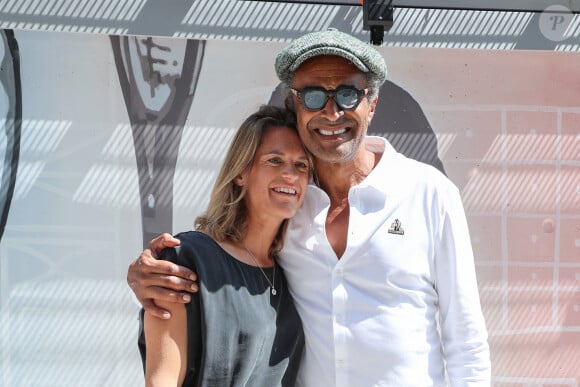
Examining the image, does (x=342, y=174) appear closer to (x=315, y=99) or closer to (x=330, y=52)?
(x=315, y=99)

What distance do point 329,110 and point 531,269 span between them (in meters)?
2.12

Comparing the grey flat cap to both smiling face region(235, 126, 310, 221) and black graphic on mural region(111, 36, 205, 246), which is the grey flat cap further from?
black graphic on mural region(111, 36, 205, 246)

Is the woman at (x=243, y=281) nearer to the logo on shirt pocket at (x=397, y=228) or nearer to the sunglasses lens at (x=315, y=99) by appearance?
the sunglasses lens at (x=315, y=99)

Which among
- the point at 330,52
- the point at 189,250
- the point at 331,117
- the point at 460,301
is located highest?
the point at 330,52

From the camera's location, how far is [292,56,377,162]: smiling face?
86.4 inches

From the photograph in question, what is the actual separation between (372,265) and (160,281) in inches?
25.1

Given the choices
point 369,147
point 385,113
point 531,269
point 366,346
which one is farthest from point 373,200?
point 531,269

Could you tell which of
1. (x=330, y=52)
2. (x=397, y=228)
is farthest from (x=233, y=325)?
(x=330, y=52)

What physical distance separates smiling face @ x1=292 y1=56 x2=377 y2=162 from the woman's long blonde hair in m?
0.10

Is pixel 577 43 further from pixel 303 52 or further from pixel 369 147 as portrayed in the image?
pixel 303 52

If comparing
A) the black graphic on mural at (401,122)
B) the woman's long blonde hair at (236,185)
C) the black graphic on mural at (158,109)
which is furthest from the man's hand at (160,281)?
the black graphic on mural at (401,122)

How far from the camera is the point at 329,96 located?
7.24 ft

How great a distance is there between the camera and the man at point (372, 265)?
2.15 metres

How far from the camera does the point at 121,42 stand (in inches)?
143
